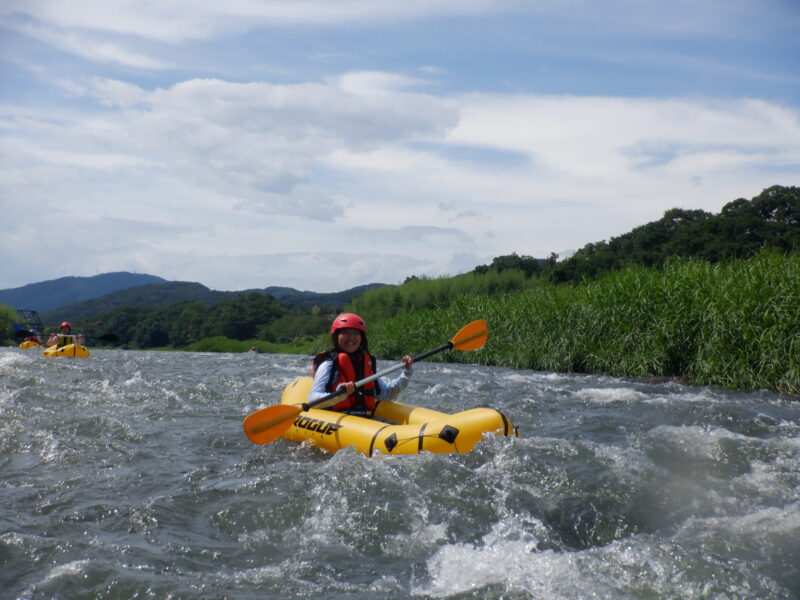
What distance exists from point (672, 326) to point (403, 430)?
5346 millimetres

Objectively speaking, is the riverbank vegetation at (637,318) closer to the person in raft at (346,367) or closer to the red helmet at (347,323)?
the person in raft at (346,367)

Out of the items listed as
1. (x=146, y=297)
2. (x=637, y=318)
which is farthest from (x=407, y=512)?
(x=146, y=297)

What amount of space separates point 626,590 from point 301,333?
26.2m

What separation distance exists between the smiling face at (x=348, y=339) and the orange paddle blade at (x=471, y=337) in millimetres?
1126

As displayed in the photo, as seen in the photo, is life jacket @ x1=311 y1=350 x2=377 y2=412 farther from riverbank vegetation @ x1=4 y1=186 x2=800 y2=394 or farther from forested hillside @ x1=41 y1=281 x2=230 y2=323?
forested hillside @ x1=41 y1=281 x2=230 y2=323

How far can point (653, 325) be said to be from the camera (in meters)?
8.75

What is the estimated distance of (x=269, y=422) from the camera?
4.89 meters

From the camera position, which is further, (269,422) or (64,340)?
(64,340)

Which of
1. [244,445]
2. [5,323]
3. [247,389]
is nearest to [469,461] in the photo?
[244,445]

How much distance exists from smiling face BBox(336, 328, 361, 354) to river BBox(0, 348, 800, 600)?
35.2 inches

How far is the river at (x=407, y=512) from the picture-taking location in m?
2.45

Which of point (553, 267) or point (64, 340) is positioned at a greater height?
point (553, 267)

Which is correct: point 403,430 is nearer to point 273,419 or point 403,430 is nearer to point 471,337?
point 273,419

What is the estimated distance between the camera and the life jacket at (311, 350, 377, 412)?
17.5 ft
